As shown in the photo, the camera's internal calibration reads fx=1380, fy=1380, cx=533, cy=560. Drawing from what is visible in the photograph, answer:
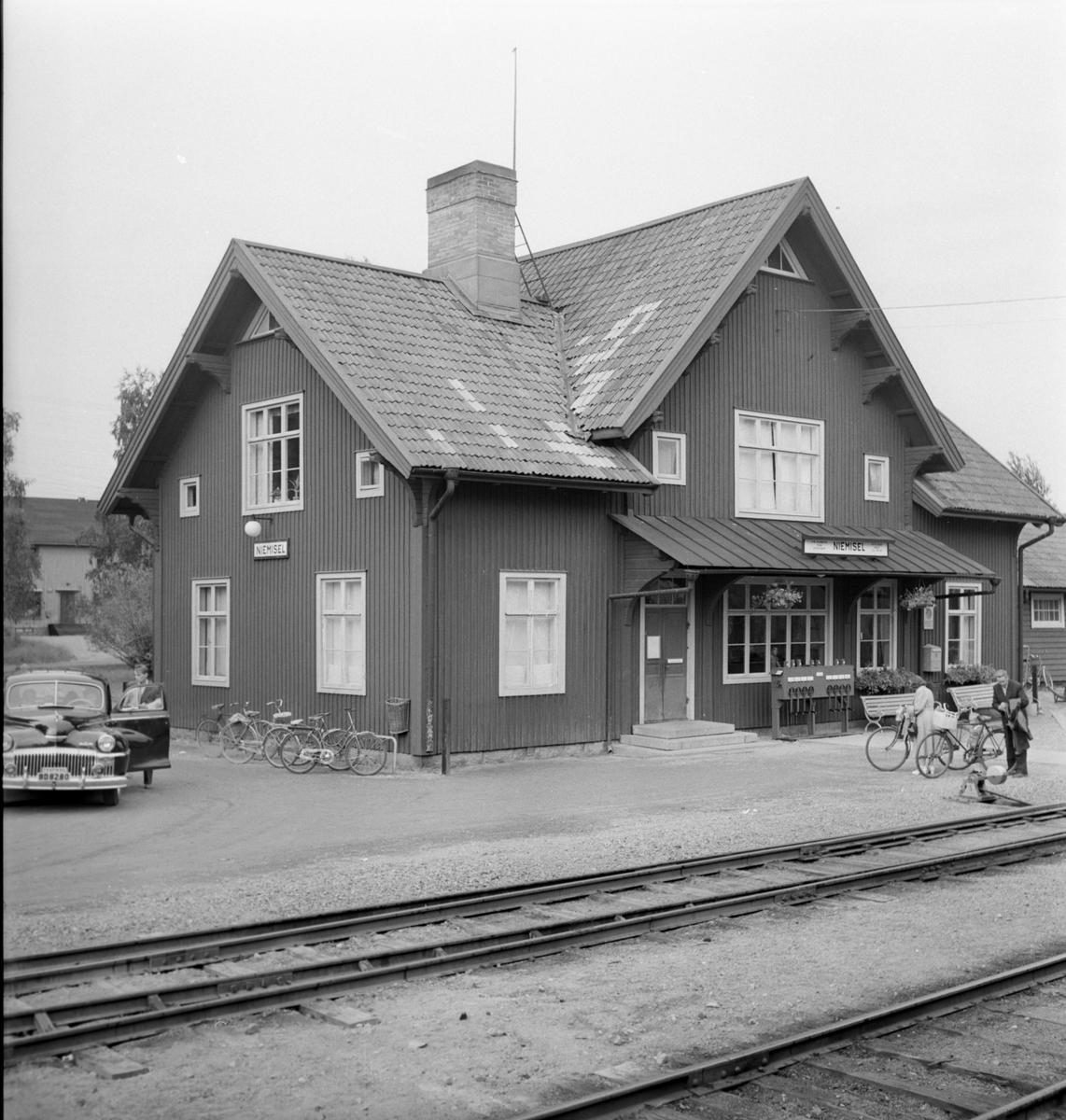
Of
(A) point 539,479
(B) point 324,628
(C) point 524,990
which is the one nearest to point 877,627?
(A) point 539,479

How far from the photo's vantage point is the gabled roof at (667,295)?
20844 mm

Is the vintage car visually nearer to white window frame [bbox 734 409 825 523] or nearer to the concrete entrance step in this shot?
the concrete entrance step

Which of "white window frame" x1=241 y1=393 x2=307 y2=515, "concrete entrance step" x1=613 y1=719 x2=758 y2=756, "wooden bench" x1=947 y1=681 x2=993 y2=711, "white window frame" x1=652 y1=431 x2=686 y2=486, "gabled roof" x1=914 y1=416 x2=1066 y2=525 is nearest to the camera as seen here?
"concrete entrance step" x1=613 y1=719 x2=758 y2=756

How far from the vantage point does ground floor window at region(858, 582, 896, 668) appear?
24.9 m

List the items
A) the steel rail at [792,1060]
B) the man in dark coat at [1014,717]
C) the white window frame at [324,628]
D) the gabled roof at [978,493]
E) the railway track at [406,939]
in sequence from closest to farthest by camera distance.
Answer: the steel rail at [792,1060], the railway track at [406,939], the man in dark coat at [1014,717], the white window frame at [324,628], the gabled roof at [978,493]

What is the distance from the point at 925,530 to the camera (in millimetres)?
27125

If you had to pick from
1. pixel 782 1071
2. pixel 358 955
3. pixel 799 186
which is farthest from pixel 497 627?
pixel 782 1071

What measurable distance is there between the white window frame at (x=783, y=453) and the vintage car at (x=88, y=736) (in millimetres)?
10489

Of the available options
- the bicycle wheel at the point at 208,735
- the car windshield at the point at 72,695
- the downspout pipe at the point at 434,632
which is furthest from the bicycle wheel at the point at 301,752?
the car windshield at the point at 72,695

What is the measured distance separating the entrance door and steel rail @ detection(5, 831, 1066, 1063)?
31.9ft

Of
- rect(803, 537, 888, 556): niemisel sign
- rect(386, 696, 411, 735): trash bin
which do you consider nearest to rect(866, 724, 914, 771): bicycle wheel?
rect(803, 537, 888, 556): niemisel sign

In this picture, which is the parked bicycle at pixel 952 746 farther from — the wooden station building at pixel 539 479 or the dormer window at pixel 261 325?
the dormer window at pixel 261 325

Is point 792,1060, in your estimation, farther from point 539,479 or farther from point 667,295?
point 667,295

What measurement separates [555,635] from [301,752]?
4049 millimetres
